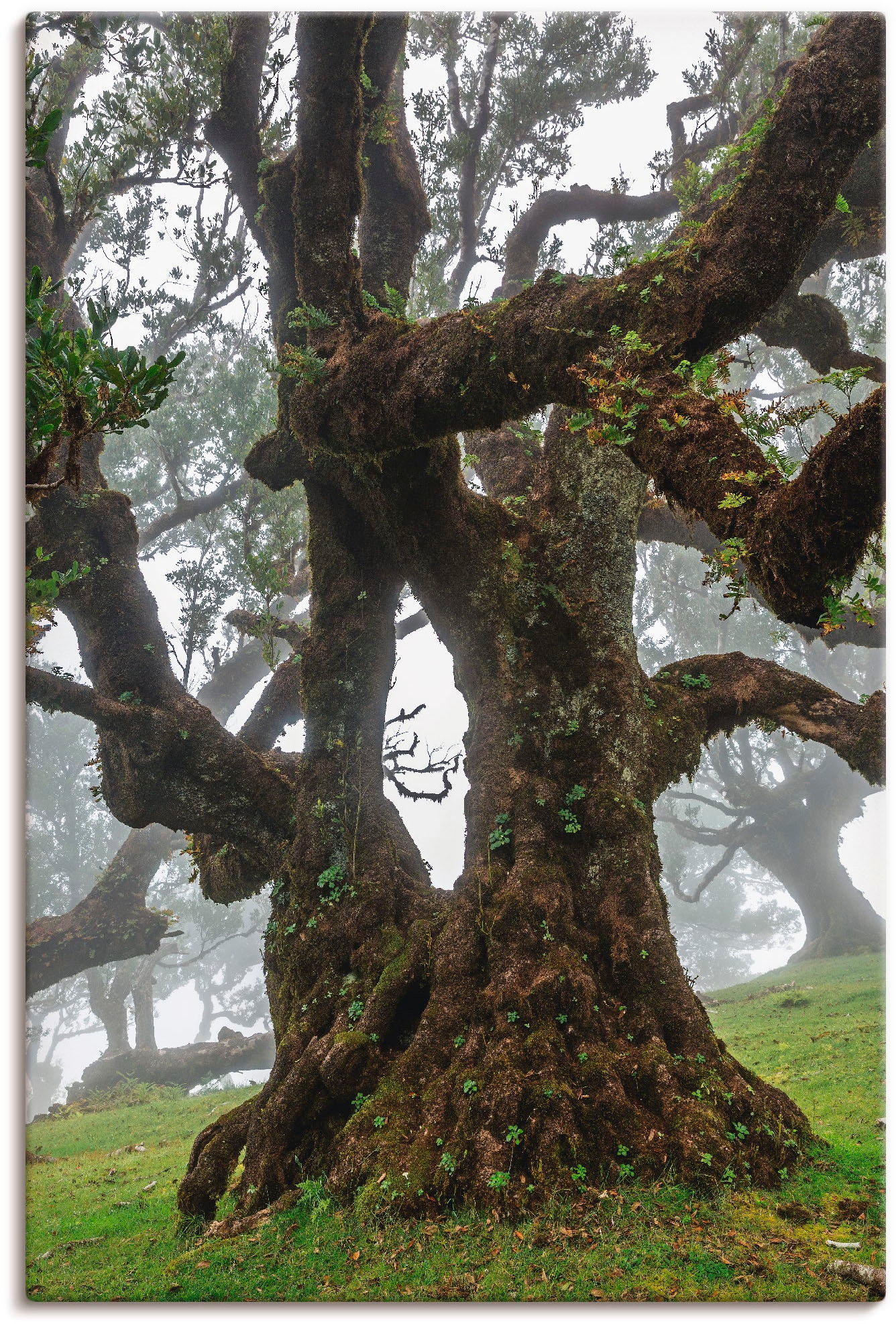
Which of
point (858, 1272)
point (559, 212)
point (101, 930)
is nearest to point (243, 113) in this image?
point (559, 212)

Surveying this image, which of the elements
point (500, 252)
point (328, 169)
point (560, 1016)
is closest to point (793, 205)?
point (328, 169)

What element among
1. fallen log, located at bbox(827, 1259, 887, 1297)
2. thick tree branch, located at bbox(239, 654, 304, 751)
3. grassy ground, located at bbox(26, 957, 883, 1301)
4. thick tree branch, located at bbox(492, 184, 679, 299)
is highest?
thick tree branch, located at bbox(492, 184, 679, 299)

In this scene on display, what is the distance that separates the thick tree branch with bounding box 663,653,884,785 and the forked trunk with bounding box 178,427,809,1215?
1.81 feet

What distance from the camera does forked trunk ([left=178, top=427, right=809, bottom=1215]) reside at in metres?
4.93

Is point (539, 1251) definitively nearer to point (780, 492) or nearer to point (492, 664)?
point (780, 492)

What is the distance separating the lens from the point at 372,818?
782 cm

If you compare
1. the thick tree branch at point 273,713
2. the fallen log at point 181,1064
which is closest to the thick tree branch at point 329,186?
the thick tree branch at point 273,713

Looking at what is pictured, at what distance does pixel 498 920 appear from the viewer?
6.00 m

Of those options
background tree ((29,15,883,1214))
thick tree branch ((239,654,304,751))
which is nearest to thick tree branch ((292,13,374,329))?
background tree ((29,15,883,1214))

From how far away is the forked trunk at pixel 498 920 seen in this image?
16.2 feet

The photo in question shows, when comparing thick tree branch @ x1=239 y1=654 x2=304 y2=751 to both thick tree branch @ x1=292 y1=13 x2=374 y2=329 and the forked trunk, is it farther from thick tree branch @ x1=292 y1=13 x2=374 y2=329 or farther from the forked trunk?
thick tree branch @ x1=292 y1=13 x2=374 y2=329

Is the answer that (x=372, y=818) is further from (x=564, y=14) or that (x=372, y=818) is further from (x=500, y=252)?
(x=564, y=14)

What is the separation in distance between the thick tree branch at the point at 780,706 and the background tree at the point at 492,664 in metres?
0.04

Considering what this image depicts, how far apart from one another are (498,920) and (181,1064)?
19.7 meters
